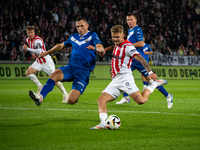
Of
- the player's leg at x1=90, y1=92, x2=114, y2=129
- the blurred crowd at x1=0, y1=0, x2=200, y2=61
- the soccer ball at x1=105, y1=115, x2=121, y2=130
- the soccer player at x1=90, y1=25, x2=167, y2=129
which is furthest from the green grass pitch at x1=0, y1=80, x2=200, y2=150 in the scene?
the blurred crowd at x1=0, y1=0, x2=200, y2=61

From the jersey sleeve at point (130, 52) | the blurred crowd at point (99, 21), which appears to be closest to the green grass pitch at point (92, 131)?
the jersey sleeve at point (130, 52)

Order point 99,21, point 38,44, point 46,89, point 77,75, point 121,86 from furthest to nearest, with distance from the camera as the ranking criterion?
point 99,21
point 38,44
point 77,75
point 46,89
point 121,86

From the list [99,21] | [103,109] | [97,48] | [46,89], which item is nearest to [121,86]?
[103,109]

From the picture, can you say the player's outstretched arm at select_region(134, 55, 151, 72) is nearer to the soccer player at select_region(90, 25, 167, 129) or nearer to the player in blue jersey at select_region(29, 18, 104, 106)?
the soccer player at select_region(90, 25, 167, 129)

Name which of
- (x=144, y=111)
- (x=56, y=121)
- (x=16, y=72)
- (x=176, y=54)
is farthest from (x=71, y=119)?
(x=176, y=54)

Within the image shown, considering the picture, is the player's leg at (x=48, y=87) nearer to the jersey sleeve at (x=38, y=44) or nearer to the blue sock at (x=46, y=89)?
the blue sock at (x=46, y=89)

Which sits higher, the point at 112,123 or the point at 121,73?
the point at 121,73

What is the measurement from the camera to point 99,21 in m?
24.8

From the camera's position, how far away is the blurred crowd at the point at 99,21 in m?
20.4

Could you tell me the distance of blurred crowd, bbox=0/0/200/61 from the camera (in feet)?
67.1

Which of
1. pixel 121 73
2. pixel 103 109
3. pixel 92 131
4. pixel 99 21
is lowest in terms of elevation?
pixel 92 131

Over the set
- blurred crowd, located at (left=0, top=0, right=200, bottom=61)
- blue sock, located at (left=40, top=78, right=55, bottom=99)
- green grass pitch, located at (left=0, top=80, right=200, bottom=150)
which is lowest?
green grass pitch, located at (left=0, top=80, right=200, bottom=150)

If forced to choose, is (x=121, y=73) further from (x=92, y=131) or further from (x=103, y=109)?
(x=92, y=131)

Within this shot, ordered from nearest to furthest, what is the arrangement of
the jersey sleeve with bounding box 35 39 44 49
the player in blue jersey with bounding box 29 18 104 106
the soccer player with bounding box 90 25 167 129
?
the soccer player with bounding box 90 25 167 129
the player in blue jersey with bounding box 29 18 104 106
the jersey sleeve with bounding box 35 39 44 49
